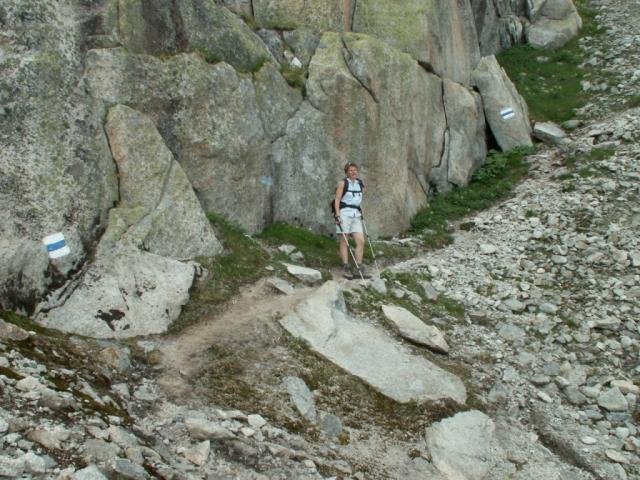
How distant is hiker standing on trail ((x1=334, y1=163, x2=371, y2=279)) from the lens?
16.5 metres

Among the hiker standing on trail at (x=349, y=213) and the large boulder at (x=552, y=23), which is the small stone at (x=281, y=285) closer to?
the hiker standing on trail at (x=349, y=213)

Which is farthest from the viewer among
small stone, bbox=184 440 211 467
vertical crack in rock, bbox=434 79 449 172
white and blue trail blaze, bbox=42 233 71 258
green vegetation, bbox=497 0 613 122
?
green vegetation, bbox=497 0 613 122

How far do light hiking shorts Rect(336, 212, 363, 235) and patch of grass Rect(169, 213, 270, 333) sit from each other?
2.14m

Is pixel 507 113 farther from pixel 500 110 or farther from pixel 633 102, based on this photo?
pixel 633 102

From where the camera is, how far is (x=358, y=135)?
20.2 m

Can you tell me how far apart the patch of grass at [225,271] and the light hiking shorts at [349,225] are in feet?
7.02

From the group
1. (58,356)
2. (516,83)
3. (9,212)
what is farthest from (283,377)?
(516,83)

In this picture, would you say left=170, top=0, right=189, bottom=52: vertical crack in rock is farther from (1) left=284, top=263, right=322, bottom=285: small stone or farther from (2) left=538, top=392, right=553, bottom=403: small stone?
(2) left=538, top=392, right=553, bottom=403: small stone

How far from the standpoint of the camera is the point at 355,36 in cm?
2119

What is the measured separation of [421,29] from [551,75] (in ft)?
44.2

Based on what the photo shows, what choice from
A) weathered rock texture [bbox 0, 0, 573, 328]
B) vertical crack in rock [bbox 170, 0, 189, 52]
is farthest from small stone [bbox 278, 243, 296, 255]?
vertical crack in rock [bbox 170, 0, 189, 52]

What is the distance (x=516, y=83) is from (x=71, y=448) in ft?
101

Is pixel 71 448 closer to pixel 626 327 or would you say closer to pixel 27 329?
pixel 27 329

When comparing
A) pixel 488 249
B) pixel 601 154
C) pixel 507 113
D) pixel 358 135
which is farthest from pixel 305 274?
pixel 507 113
